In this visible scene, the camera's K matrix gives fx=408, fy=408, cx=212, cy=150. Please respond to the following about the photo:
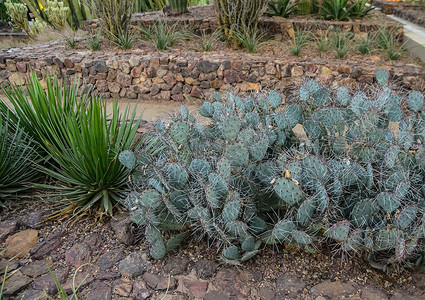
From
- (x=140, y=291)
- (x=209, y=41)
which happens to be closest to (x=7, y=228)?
(x=140, y=291)

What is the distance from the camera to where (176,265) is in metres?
2.33

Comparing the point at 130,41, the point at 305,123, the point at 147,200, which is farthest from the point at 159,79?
the point at 147,200

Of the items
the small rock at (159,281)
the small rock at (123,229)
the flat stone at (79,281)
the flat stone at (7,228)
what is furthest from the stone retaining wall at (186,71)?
the small rock at (159,281)

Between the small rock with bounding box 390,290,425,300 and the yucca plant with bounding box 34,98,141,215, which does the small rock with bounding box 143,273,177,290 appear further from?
the small rock with bounding box 390,290,425,300

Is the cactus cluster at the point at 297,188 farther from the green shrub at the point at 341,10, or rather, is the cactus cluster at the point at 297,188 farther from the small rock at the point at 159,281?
the green shrub at the point at 341,10

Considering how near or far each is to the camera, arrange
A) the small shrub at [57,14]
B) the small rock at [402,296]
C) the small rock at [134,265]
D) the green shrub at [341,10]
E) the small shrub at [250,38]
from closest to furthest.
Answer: the small rock at [402,296] → the small rock at [134,265] → the small shrub at [250,38] → the green shrub at [341,10] → the small shrub at [57,14]

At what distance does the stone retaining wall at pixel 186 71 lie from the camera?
5219 millimetres

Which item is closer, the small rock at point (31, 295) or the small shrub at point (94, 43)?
the small rock at point (31, 295)

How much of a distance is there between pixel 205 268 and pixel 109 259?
57 centimetres

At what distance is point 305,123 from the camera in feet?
9.04

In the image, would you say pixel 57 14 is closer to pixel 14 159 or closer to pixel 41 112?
pixel 41 112

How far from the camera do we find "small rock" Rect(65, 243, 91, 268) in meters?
2.37

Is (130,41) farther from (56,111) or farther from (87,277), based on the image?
(87,277)

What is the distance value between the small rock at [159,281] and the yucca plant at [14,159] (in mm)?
1247
